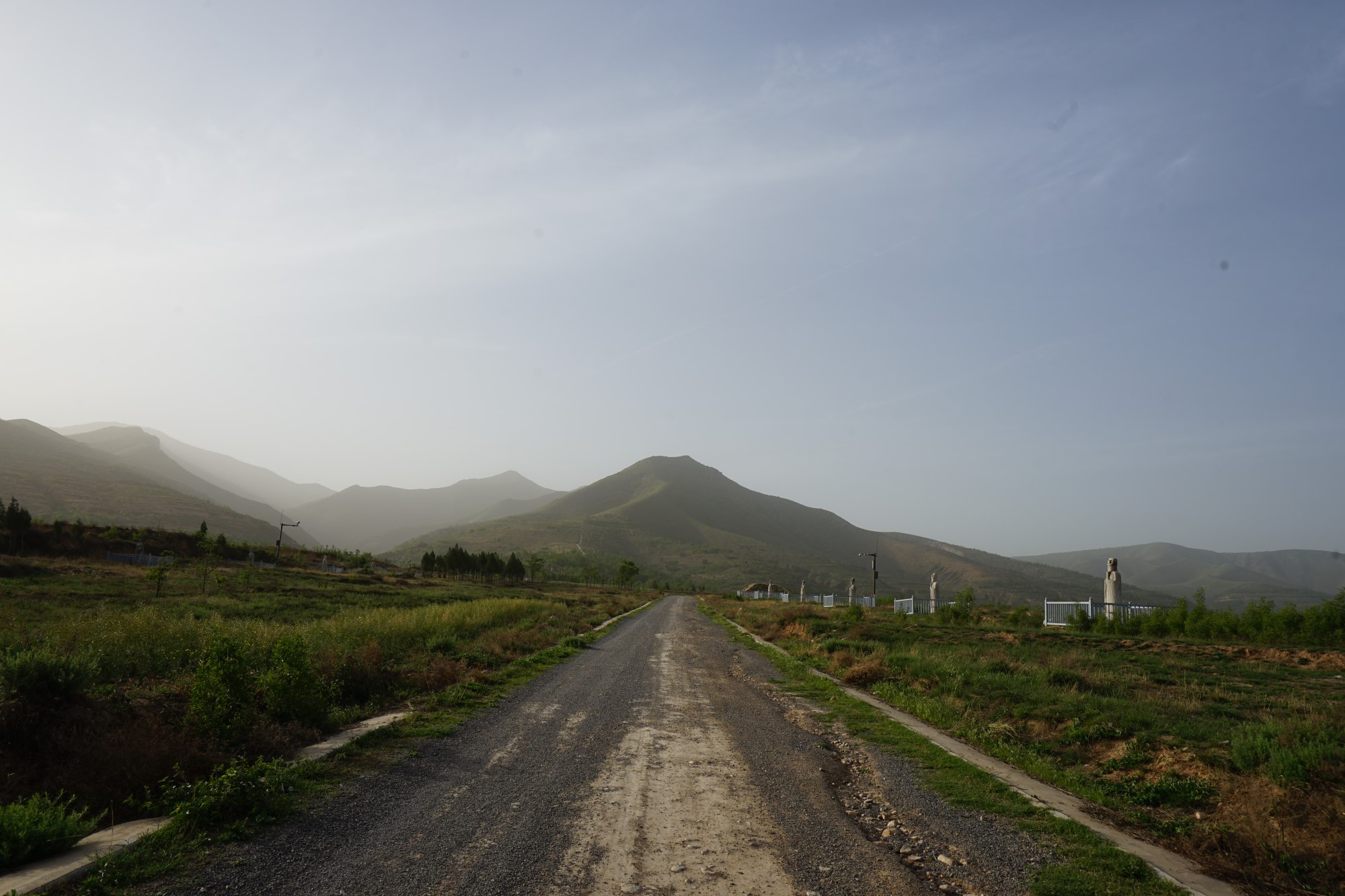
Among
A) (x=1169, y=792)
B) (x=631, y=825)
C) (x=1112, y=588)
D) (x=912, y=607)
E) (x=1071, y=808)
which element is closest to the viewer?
(x=631, y=825)

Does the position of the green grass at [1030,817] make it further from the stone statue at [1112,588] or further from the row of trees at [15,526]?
the row of trees at [15,526]

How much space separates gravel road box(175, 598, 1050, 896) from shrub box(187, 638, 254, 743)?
2130mm

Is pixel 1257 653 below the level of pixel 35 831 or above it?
below

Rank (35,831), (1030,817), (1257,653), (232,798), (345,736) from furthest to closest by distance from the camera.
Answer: (1257,653) → (345,736) → (1030,817) → (232,798) → (35,831)

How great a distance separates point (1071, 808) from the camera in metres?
6.91

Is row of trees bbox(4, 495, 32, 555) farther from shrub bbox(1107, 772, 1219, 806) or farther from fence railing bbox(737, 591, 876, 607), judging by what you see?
shrub bbox(1107, 772, 1219, 806)

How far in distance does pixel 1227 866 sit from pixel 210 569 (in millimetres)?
61281

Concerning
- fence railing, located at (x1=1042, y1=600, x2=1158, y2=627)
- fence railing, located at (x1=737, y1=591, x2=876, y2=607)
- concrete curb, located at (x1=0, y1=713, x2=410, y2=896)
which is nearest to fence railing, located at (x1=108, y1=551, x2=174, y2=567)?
fence railing, located at (x1=737, y1=591, x2=876, y2=607)

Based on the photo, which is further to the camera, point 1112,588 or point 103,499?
point 103,499

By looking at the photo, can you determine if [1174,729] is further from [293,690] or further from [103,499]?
[103,499]

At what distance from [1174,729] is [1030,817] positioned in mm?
4566

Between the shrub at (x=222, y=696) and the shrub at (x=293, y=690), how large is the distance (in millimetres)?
467

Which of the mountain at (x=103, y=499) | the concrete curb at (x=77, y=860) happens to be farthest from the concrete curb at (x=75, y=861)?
the mountain at (x=103, y=499)

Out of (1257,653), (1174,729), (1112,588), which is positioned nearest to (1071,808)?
(1174,729)
